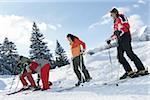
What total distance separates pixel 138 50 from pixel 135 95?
534 inches

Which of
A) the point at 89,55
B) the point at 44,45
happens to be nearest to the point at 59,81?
the point at 89,55

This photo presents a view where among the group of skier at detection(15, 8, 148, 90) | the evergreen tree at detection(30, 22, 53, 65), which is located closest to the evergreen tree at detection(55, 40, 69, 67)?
the evergreen tree at detection(30, 22, 53, 65)

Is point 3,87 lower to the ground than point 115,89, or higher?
higher

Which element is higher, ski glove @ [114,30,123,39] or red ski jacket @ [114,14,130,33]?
red ski jacket @ [114,14,130,33]

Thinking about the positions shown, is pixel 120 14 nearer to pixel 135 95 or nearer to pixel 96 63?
pixel 135 95

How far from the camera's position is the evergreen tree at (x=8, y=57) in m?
46.2

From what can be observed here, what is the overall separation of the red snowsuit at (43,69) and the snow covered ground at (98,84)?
393 millimetres

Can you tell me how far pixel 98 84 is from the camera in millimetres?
11500

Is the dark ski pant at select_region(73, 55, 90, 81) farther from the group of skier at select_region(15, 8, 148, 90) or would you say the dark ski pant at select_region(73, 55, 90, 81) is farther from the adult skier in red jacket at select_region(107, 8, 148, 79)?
the adult skier in red jacket at select_region(107, 8, 148, 79)

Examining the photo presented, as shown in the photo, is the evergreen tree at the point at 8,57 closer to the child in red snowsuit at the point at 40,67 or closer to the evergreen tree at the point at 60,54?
the evergreen tree at the point at 60,54

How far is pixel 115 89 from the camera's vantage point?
9.76 meters

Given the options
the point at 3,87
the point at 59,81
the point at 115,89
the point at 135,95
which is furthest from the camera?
the point at 3,87

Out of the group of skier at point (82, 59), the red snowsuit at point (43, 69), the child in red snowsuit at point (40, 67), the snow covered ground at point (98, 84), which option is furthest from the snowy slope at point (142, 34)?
the red snowsuit at point (43, 69)

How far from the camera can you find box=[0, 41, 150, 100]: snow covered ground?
8.92m
